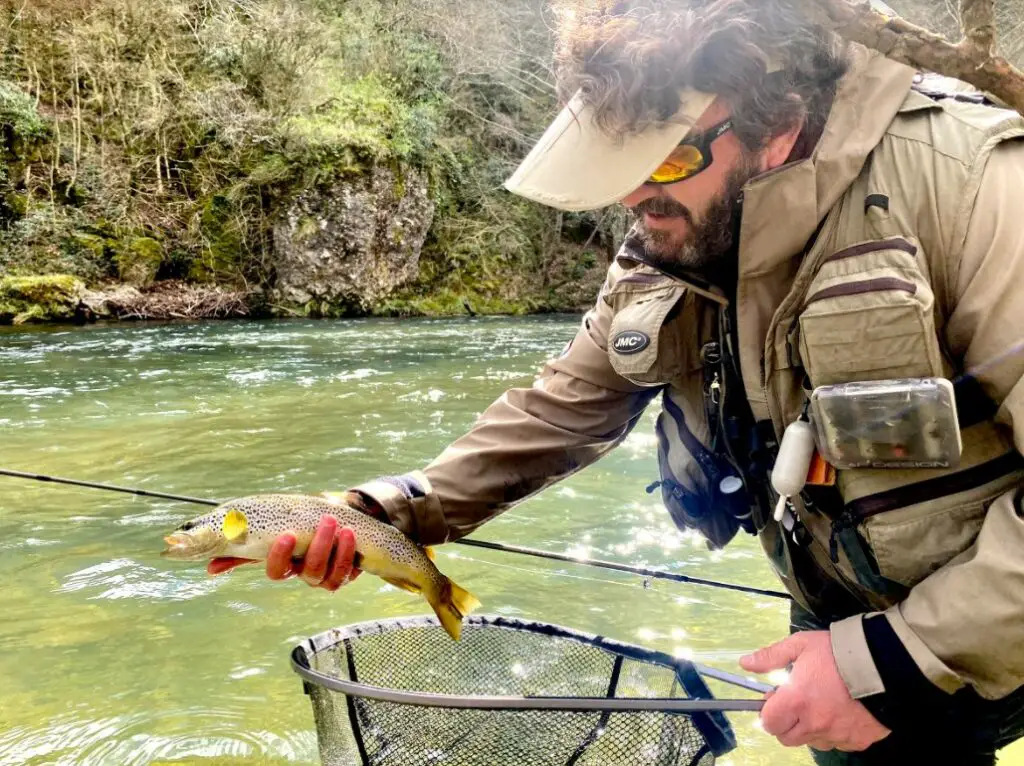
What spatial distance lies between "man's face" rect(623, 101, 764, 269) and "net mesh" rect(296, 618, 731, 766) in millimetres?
949

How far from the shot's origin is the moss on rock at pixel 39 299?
599 inches

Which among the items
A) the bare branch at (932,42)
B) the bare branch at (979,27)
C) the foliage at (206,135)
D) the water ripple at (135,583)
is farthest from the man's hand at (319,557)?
the foliage at (206,135)

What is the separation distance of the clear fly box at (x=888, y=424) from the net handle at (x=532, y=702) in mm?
519

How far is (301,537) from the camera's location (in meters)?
2.09

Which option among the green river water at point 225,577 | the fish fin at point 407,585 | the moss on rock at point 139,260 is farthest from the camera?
the moss on rock at point 139,260

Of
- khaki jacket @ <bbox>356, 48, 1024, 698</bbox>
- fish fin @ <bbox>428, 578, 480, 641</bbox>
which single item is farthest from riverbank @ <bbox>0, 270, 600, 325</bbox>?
khaki jacket @ <bbox>356, 48, 1024, 698</bbox>

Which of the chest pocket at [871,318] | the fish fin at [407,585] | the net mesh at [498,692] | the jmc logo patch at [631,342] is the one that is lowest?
the net mesh at [498,692]

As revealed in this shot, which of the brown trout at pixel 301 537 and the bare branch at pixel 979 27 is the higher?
the bare branch at pixel 979 27

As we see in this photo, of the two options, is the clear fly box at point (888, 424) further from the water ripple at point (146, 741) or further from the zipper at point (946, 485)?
the water ripple at point (146, 741)

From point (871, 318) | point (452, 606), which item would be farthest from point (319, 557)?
point (871, 318)

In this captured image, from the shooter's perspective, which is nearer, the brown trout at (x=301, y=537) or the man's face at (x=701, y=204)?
the man's face at (x=701, y=204)

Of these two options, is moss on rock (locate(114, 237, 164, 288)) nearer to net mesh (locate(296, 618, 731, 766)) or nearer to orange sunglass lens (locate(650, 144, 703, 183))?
net mesh (locate(296, 618, 731, 766))

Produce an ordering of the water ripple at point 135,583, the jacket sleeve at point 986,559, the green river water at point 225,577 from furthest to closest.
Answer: the water ripple at point 135,583, the green river water at point 225,577, the jacket sleeve at point 986,559

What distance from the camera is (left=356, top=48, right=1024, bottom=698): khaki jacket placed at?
1.53 meters
